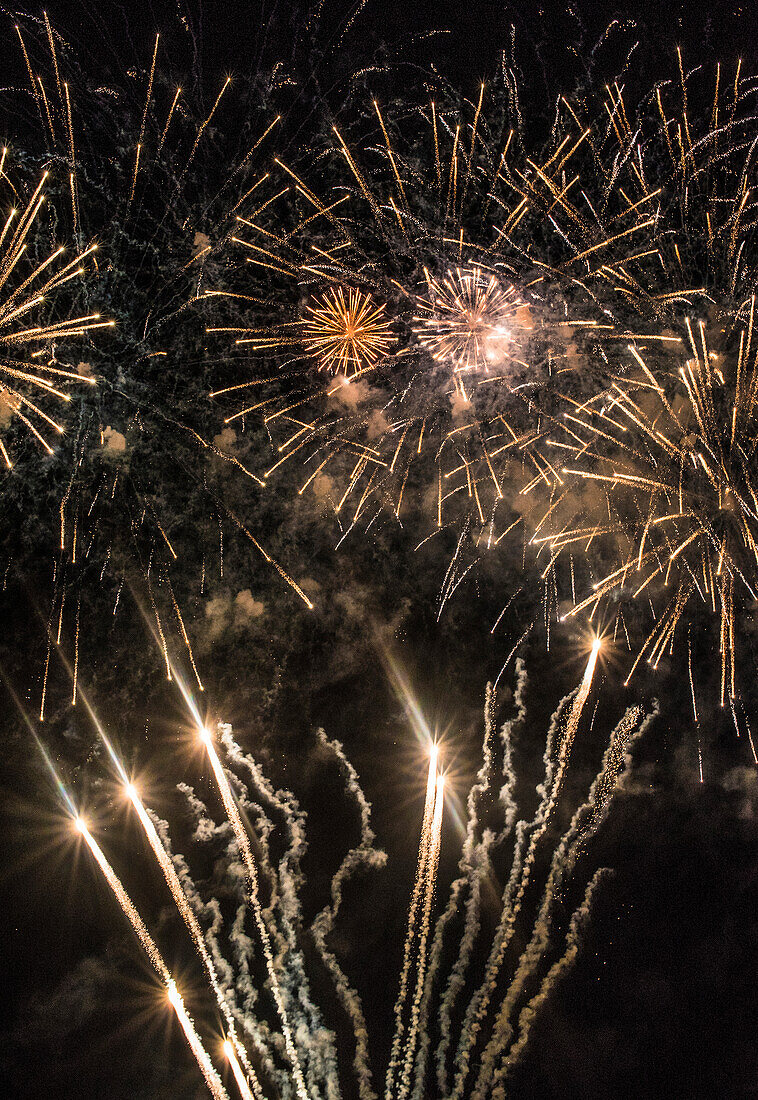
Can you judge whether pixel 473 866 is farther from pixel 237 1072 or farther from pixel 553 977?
pixel 237 1072

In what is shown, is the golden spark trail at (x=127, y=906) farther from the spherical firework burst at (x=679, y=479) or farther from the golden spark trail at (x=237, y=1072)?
the spherical firework burst at (x=679, y=479)

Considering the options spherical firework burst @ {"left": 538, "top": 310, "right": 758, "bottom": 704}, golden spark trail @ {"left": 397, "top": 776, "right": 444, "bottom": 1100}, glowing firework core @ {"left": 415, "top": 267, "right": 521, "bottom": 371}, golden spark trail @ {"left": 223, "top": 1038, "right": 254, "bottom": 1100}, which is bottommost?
golden spark trail @ {"left": 223, "top": 1038, "right": 254, "bottom": 1100}

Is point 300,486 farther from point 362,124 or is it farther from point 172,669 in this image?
point 362,124

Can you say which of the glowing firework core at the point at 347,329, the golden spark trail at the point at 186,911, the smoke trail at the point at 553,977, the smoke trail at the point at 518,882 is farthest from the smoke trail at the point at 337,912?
the glowing firework core at the point at 347,329

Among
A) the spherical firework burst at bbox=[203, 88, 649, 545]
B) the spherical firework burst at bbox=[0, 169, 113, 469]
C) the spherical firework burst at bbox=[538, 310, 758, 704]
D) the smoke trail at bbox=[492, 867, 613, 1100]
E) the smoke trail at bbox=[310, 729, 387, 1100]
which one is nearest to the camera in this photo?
the spherical firework burst at bbox=[538, 310, 758, 704]

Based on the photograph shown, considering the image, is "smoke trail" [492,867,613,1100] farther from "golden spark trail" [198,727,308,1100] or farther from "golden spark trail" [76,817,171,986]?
"golden spark trail" [76,817,171,986]

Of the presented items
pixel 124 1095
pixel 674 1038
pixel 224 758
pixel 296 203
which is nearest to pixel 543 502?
pixel 296 203

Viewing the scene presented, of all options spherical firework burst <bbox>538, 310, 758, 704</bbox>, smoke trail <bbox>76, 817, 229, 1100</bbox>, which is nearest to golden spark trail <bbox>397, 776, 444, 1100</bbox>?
smoke trail <bbox>76, 817, 229, 1100</bbox>
